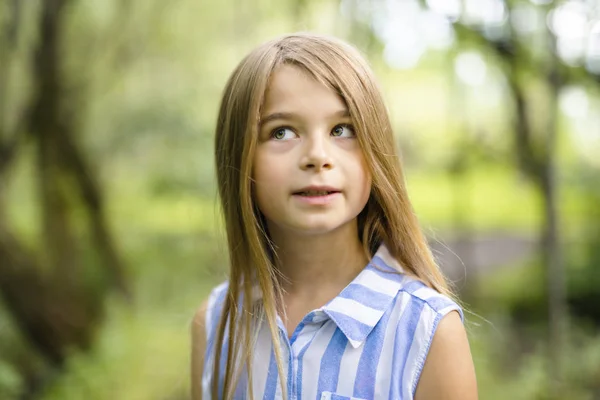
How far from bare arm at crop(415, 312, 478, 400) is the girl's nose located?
351 millimetres

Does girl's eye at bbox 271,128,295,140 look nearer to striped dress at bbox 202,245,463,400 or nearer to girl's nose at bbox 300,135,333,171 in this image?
girl's nose at bbox 300,135,333,171

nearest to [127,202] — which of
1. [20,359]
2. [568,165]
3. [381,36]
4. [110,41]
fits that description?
[110,41]

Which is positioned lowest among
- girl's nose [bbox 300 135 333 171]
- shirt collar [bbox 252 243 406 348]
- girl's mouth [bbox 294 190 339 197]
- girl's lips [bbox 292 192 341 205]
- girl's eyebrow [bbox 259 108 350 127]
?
shirt collar [bbox 252 243 406 348]

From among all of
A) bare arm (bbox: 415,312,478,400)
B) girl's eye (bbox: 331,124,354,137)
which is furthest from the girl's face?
bare arm (bbox: 415,312,478,400)

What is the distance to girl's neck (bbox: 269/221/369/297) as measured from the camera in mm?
1269

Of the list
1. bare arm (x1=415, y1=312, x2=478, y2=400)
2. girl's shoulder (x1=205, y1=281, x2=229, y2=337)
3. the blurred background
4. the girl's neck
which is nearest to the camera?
bare arm (x1=415, y1=312, x2=478, y2=400)

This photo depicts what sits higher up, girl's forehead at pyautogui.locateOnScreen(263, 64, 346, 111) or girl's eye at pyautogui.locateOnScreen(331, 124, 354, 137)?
girl's forehead at pyautogui.locateOnScreen(263, 64, 346, 111)

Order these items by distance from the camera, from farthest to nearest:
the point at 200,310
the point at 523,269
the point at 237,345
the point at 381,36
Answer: the point at 523,269 → the point at 381,36 → the point at 200,310 → the point at 237,345

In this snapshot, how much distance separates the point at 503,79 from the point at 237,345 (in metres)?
3.50

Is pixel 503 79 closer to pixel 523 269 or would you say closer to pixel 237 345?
pixel 523 269

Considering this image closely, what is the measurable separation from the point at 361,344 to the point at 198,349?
1.37 ft

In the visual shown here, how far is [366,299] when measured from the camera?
1207mm

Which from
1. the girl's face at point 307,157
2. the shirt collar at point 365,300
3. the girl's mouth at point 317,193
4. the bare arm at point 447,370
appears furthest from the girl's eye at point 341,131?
the bare arm at point 447,370

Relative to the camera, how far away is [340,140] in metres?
1.19
